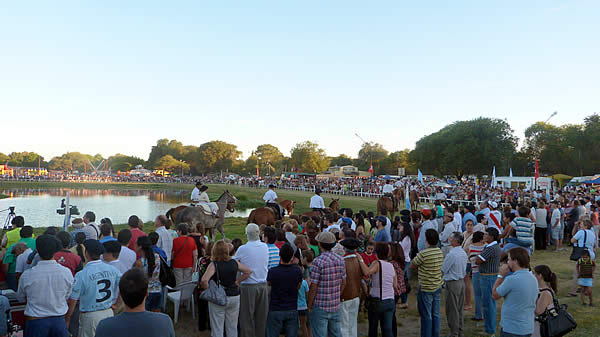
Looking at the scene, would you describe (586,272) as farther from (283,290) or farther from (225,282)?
(225,282)

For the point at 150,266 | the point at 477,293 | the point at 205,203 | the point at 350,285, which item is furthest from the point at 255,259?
the point at 205,203

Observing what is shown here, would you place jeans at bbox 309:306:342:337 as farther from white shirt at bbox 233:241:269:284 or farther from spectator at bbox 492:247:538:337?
spectator at bbox 492:247:538:337

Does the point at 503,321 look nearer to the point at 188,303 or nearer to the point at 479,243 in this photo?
the point at 479,243

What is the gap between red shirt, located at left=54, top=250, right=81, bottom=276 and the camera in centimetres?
492

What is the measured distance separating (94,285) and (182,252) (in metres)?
2.50

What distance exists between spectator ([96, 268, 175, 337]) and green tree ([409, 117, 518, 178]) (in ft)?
193

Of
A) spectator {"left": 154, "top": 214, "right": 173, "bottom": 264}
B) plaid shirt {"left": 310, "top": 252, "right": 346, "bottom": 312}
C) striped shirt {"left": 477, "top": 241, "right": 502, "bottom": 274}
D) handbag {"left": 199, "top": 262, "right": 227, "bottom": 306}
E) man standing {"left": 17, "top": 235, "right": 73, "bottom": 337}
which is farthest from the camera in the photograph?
spectator {"left": 154, "top": 214, "right": 173, "bottom": 264}

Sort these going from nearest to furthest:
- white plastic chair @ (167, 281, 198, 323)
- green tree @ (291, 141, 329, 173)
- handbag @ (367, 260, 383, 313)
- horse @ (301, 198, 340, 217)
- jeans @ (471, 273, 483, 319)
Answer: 1. handbag @ (367, 260, 383, 313)
2. white plastic chair @ (167, 281, 198, 323)
3. jeans @ (471, 273, 483, 319)
4. horse @ (301, 198, 340, 217)
5. green tree @ (291, 141, 329, 173)

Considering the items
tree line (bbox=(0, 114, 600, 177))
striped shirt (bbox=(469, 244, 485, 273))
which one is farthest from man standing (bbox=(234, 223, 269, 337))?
tree line (bbox=(0, 114, 600, 177))

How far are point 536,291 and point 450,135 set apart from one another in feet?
199

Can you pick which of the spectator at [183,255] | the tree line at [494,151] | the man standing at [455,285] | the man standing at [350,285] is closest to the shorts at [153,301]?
the spectator at [183,255]

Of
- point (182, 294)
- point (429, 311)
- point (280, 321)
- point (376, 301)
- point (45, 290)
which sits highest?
point (45, 290)

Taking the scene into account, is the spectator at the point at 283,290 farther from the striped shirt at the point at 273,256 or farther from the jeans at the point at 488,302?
the jeans at the point at 488,302

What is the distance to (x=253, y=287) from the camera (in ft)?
17.0
